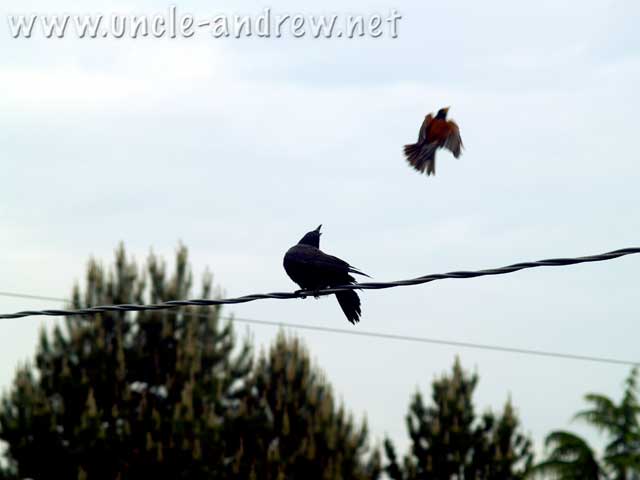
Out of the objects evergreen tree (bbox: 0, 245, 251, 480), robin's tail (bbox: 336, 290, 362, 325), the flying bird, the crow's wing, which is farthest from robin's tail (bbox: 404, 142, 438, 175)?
evergreen tree (bbox: 0, 245, 251, 480)

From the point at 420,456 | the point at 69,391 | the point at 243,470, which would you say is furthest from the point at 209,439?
the point at 420,456

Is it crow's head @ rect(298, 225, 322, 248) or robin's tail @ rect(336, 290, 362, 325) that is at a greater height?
crow's head @ rect(298, 225, 322, 248)

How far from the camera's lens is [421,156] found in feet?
26.8

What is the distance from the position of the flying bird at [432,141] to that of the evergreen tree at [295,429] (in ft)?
89.0

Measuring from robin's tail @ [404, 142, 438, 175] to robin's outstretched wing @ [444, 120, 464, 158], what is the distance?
11 centimetres

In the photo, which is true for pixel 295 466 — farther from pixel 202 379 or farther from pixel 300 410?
pixel 202 379

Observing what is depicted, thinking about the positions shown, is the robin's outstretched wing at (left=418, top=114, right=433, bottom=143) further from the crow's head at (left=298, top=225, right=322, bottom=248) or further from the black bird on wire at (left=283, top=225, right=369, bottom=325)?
the crow's head at (left=298, top=225, right=322, bottom=248)

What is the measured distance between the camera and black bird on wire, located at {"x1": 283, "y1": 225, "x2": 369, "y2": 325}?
31.5 ft

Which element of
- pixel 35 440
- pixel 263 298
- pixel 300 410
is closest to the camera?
pixel 263 298

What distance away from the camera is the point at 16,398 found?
113ft

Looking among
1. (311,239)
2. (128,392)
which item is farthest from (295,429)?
(311,239)

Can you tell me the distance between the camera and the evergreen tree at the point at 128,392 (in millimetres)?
34031

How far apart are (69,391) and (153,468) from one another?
11.8ft

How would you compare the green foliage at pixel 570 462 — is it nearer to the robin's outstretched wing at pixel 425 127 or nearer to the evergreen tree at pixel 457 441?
the evergreen tree at pixel 457 441
